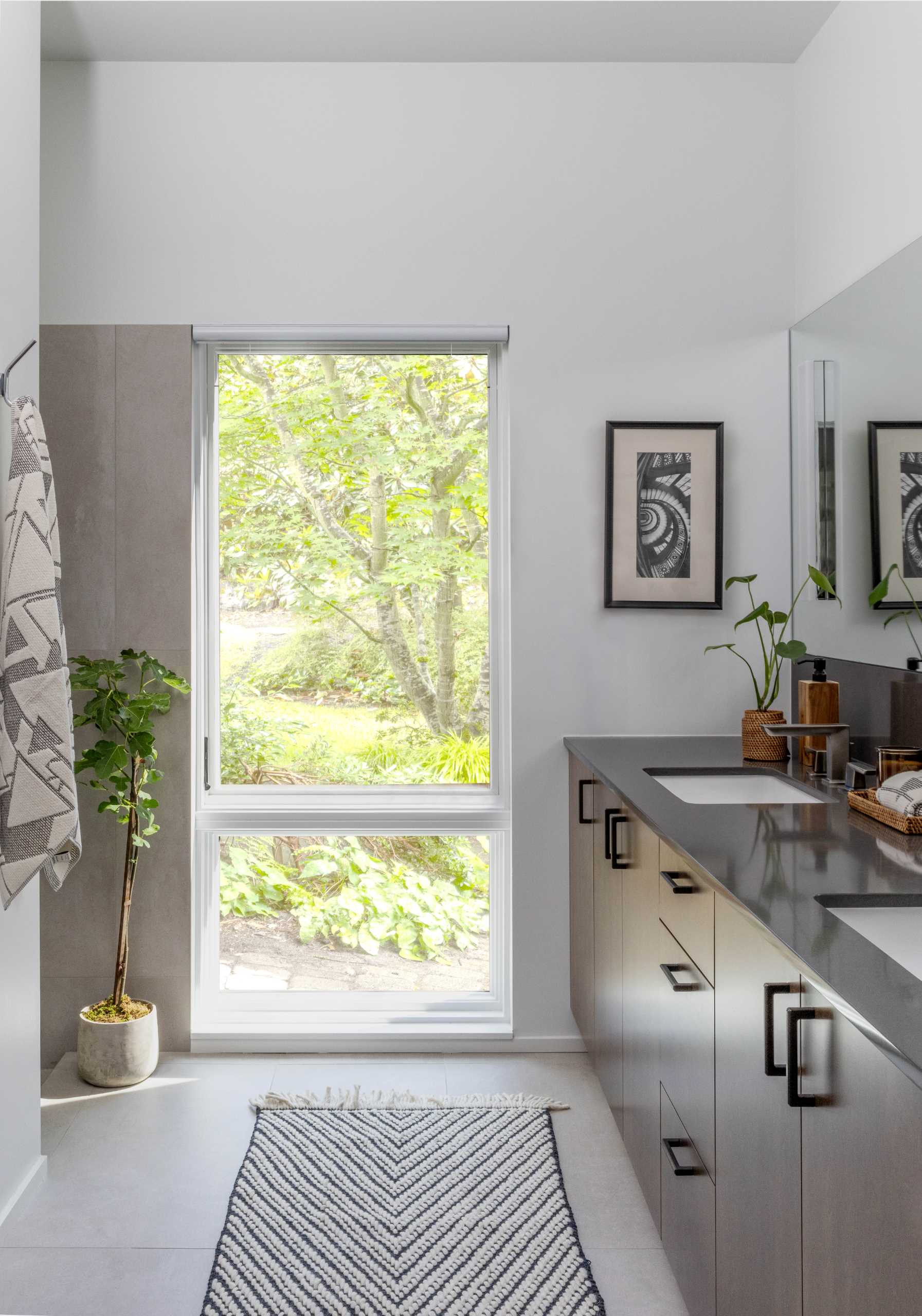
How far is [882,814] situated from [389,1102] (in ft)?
4.85

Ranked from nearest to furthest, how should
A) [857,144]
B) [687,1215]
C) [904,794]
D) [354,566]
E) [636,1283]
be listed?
[687,1215]
[904,794]
[636,1283]
[857,144]
[354,566]

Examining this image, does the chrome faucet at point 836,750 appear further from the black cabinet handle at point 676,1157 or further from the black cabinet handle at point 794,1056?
the black cabinet handle at point 794,1056

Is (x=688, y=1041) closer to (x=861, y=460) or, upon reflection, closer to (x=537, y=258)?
(x=861, y=460)

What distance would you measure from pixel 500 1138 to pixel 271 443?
6.52 ft

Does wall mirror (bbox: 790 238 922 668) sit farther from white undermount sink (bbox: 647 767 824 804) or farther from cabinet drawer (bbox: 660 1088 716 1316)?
cabinet drawer (bbox: 660 1088 716 1316)

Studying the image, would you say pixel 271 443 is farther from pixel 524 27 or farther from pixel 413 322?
pixel 524 27

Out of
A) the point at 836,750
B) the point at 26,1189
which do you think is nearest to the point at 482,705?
the point at 836,750

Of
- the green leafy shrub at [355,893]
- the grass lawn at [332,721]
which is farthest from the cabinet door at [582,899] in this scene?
the grass lawn at [332,721]

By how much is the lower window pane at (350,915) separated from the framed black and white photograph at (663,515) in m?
0.90

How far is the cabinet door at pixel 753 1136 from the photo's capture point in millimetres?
1187

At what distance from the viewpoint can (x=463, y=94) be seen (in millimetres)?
2787

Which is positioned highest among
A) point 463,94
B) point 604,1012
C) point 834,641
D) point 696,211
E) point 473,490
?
point 463,94

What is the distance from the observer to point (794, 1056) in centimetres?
115

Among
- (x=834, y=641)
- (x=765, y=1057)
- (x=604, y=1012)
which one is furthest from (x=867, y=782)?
(x=765, y=1057)
